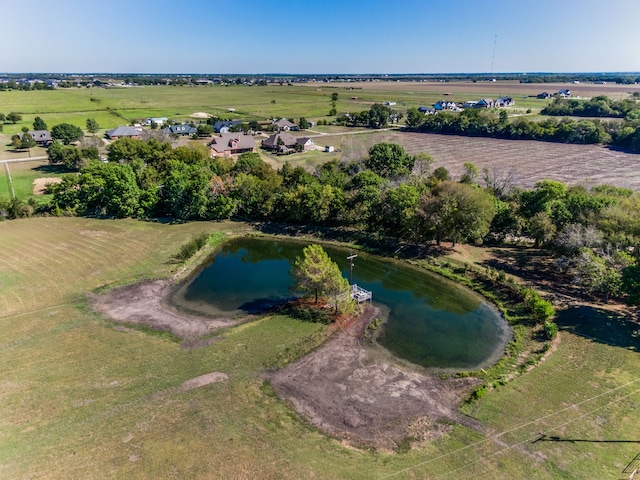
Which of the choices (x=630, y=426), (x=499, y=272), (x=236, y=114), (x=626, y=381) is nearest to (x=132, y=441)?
(x=630, y=426)

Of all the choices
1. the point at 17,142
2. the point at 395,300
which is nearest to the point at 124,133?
the point at 17,142

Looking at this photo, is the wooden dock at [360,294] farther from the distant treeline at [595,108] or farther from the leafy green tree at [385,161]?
the distant treeline at [595,108]

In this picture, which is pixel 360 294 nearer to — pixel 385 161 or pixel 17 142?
pixel 385 161

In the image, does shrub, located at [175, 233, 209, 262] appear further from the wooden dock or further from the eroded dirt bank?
the wooden dock

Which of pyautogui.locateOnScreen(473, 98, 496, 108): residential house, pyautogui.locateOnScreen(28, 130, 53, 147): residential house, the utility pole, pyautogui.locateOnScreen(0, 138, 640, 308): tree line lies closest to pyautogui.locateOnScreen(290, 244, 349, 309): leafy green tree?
pyautogui.locateOnScreen(0, 138, 640, 308): tree line

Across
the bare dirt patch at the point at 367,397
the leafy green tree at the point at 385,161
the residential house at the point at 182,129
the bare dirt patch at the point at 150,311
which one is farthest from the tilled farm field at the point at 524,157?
the bare dirt patch at the point at 150,311

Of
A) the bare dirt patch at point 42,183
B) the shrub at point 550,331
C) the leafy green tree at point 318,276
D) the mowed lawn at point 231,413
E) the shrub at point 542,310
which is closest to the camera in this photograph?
the mowed lawn at point 231,413
